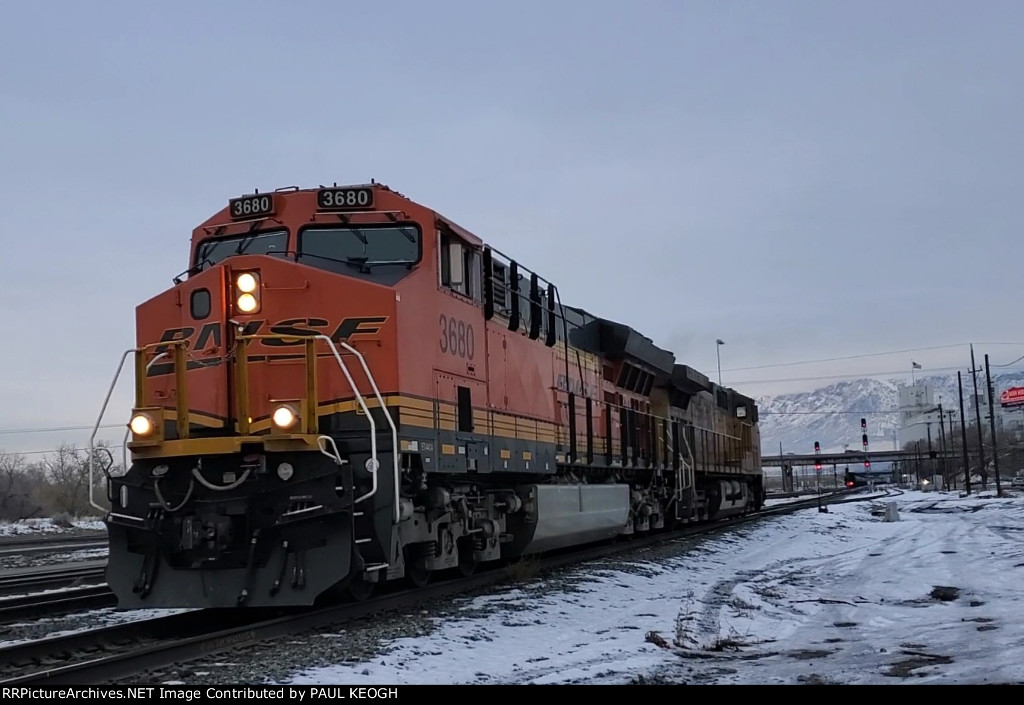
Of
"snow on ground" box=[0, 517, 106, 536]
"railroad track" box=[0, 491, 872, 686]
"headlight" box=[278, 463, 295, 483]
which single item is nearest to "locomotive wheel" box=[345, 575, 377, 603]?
"railroad track" box=[0, 491, 872, 686]

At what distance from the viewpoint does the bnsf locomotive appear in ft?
29.0

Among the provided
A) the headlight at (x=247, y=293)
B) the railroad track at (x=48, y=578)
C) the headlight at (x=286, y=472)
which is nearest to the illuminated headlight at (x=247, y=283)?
the headlight at (x=247, y=293)

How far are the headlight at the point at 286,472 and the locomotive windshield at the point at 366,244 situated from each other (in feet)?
7.92

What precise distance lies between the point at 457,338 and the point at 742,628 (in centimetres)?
426

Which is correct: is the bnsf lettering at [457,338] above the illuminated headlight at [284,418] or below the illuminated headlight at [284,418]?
above

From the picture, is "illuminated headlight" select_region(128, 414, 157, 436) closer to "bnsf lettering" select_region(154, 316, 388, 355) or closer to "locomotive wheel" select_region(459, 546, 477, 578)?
"bnsf lettering" select_region(154, 316, 388, 355)

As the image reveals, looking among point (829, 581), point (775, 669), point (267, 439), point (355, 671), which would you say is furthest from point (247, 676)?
point (829, 581)

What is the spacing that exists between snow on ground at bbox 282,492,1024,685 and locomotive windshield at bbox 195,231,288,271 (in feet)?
13.7

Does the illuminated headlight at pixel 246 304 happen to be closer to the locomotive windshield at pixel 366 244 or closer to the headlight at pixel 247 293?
the headlight at pixel 247 293

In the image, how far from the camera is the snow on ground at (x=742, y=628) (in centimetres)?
675

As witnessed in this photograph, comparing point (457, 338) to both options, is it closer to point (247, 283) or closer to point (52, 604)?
point (247, 283)

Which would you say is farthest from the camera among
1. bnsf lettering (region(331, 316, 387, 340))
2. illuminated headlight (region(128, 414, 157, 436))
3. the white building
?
the white building

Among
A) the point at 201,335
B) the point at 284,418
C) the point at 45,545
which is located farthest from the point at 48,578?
the point at 45,545

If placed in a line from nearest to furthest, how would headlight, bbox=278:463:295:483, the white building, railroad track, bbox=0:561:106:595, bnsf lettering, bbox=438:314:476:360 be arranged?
headlight, bbox=278:463:295:483 < bnsf lettering, bbox=438:314:476:360 < railroad track, bbox=0:561:106:595 < the white building
